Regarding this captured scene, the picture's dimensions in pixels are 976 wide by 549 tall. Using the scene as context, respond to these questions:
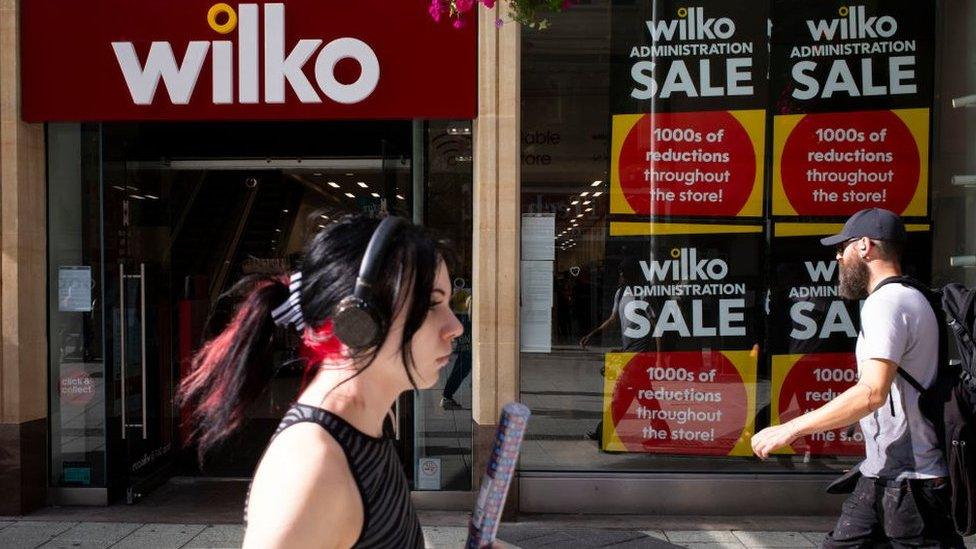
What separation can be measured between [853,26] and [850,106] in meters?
0.57

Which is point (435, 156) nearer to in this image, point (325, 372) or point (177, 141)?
point (177, 141)

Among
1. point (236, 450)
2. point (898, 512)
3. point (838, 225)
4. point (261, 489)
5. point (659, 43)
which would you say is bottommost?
point (236, 450)

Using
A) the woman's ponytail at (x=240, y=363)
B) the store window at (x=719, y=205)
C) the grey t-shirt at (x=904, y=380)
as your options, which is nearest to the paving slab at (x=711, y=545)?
the store window at (x=719, y=205)

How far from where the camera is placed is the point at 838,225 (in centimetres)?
623

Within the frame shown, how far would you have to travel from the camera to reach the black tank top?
1491 mm

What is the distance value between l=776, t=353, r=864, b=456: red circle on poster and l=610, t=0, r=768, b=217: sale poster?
117 centimetres

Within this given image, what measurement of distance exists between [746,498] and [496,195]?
2.73 m

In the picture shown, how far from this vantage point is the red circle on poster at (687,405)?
628cm

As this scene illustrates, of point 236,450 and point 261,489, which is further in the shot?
point 236,450

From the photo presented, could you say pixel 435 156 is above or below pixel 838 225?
above

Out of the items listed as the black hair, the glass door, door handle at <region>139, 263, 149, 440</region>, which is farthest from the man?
the glass door

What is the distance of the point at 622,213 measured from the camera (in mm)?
6324

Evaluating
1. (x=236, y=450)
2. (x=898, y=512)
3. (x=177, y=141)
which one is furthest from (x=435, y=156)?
(x=898, y=512)

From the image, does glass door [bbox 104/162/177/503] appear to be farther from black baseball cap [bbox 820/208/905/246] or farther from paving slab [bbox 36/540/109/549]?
black baseball cap [bbox 820/208/905/246]
